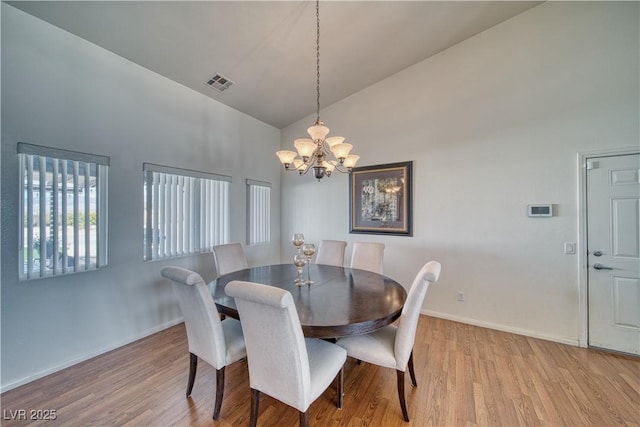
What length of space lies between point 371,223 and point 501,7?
9.71 ft

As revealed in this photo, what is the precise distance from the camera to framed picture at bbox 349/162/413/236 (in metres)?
3.57

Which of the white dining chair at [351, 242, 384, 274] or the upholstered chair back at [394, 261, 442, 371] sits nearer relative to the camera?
the upholstered chair back at [394, 261, 442, 371]

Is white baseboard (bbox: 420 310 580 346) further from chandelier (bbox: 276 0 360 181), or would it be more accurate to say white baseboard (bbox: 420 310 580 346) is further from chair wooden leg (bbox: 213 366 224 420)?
chair wooden leg (bbox: 213 366 224 420)

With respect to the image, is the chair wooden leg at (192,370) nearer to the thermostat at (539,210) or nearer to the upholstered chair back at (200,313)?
the upholstered chair back at (200,313)

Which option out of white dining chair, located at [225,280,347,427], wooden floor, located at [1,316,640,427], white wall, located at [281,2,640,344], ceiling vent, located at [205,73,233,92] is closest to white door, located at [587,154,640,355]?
white wall, located at [281,2,640,344]

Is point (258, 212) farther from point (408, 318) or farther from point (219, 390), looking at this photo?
point (408, 318)

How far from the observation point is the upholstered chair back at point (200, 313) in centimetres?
156

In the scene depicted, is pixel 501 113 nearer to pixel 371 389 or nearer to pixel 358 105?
pixel 358 105

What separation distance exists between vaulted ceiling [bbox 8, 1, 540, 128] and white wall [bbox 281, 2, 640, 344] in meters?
0.36

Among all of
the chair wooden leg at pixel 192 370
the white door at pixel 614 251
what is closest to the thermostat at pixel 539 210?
the white door at pixel 614 251

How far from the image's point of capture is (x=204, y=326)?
5.42 feet

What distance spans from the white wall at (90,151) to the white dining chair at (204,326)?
1.40 m

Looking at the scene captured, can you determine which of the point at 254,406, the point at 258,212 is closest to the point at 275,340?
the point at 254,406

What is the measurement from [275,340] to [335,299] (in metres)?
0.63
